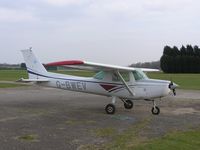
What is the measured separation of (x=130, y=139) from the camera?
8953 mm

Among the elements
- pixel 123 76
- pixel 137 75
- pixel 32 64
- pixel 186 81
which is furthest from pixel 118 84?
pixel 186 81

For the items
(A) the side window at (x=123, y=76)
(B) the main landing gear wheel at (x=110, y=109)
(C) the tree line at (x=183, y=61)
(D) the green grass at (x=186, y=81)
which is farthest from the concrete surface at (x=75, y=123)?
(C) the tree line at (x=183, y=61)

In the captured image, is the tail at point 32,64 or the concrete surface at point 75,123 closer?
the concrete surface at point 75,123

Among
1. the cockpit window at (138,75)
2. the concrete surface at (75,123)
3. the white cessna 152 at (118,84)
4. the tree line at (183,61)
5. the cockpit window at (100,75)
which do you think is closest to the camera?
the concrete surface at (75,123)

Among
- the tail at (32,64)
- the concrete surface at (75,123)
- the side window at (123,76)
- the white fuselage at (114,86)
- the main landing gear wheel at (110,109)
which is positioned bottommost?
the concrete surface at (75,123)

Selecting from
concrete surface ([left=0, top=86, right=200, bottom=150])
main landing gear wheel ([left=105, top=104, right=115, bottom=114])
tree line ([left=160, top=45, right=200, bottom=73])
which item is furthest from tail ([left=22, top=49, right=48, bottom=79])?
tree line ([left=160, top=45, right=200, bottom=73])

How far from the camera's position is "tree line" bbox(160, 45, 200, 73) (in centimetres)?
9612

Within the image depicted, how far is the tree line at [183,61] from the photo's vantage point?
96125 mm

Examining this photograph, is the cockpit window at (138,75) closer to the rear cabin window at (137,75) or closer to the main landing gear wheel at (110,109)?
the rear cabin window at (137,75)

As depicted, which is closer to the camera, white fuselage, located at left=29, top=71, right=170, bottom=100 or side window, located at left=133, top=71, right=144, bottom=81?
white fuselage, located at left=29, top=71, right=170, bottom=100

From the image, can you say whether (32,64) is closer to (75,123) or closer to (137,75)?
(137,75)

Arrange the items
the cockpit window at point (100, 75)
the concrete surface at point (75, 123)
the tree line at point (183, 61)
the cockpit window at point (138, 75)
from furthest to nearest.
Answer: the tree line at point (183, 61), the cockpit window at point (100, 75), the cockpit window at point (138, 75), the concrete surface at point (75, 123)

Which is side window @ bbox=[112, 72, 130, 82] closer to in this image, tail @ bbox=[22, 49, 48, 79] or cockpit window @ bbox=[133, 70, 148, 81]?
cockpit window @ bbox=[133, 70, 148, 81]

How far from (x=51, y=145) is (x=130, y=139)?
79.1 inches
